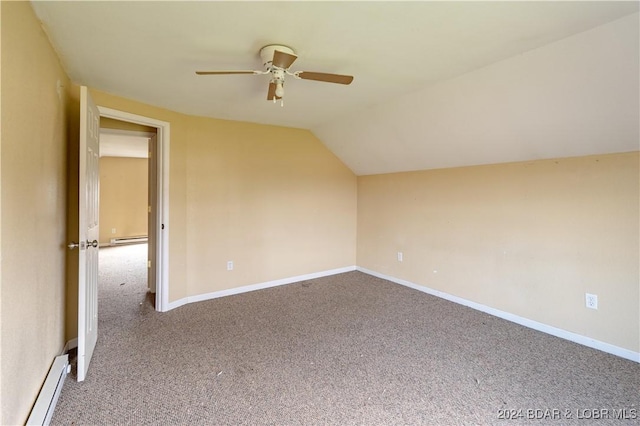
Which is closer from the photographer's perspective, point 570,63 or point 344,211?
point 570,63

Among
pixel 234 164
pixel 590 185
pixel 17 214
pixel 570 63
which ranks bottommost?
pixel 17 214

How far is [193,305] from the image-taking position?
3303 millimetres

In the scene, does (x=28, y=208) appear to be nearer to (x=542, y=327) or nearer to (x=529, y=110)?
(x=529, y=110)

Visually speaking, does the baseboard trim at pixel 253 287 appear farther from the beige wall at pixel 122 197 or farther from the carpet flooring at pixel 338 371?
the beige wall at pixel 122 197

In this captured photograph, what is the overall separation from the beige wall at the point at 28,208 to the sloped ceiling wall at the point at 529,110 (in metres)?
2.59

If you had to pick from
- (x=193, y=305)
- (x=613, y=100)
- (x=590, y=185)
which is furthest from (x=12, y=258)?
(x=590, y=185)

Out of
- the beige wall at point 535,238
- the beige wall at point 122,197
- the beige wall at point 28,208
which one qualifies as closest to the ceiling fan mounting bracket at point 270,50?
the beige wall at point 28,208

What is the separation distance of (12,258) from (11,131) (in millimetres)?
551

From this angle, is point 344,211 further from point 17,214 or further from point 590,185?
point 17,214

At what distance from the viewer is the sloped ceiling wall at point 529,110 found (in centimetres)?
177

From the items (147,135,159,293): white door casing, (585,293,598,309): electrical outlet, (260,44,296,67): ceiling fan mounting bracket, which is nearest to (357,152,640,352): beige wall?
(585,293,598,309): electrical outlet

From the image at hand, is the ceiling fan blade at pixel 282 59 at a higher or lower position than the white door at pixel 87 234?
higher

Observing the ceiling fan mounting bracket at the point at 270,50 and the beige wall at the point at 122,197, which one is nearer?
the ceiling fan mounting bracket at the point at 270,50

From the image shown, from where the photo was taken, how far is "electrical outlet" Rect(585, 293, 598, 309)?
2.43 m
